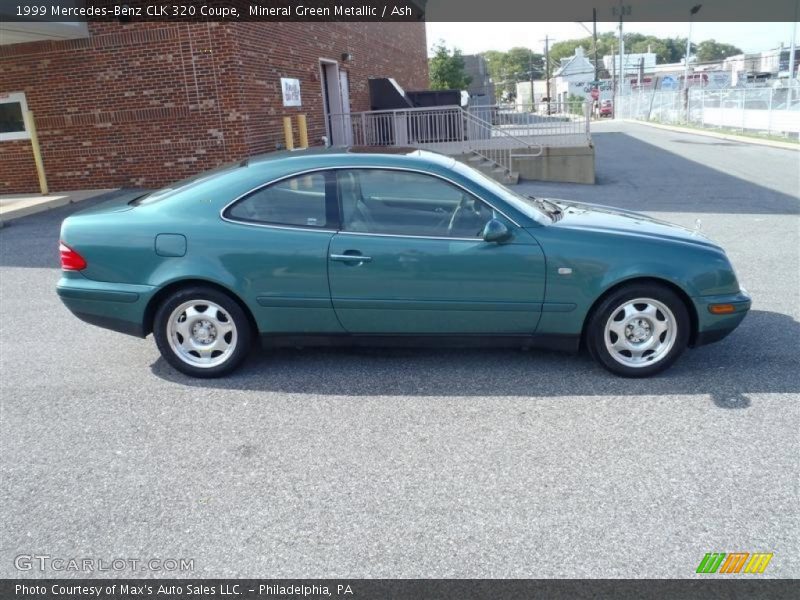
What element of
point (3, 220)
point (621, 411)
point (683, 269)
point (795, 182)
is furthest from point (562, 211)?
point (795, 182)

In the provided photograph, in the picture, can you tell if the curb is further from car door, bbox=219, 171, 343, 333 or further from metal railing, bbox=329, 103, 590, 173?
car door, bbox=219, 171, 343, 333

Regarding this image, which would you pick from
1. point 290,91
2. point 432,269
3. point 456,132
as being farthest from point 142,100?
Result: point 432,269

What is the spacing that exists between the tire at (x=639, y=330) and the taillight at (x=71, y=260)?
3.46m

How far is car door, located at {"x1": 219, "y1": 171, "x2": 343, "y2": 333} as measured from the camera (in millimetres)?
4590

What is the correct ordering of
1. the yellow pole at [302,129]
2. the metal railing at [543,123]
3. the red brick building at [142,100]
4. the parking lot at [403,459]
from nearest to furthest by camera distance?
the parking lot at [403,459] → the red brick building at [142,100] → the yellow pole at [302,129] → the metal railing at [543,123]

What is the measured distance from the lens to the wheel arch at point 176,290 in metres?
4.67

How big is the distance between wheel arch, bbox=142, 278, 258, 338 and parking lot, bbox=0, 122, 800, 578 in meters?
0.43

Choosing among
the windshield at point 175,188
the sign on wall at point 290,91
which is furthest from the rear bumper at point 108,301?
the sign on wall at point 290,91

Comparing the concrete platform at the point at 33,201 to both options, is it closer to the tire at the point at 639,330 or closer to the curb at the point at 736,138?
the tire at the point at 639,330

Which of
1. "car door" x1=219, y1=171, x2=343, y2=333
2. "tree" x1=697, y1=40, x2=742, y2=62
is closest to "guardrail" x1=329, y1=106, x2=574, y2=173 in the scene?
"car door" x1=219, y1=171, x2=343, y2=333

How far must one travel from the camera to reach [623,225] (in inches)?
191

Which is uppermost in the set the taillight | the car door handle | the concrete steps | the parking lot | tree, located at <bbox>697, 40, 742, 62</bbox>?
tree, located at <bbox>697, 40, 742, 62</bbox>

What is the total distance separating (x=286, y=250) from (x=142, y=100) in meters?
10.4

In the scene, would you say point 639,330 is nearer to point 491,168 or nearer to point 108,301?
point 108,301
